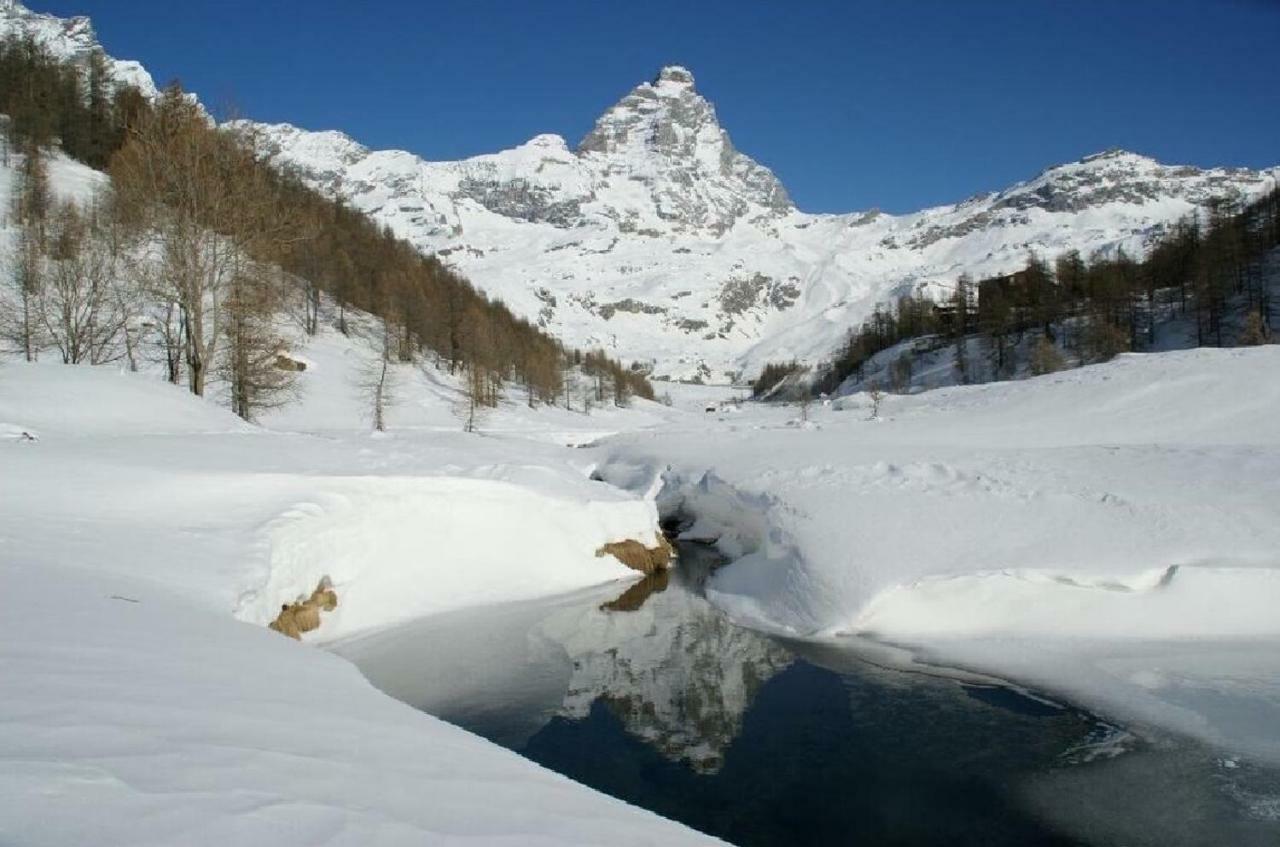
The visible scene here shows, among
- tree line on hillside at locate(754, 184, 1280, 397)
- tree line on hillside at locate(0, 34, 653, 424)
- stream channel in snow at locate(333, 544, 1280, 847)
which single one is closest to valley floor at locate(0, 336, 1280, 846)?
stream channel in snow at locate(333, 544, 1280, 847)

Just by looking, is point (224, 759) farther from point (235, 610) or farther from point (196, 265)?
point (196, 265)

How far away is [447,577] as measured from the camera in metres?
15.1

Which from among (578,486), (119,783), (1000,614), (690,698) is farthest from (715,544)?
(119,783)

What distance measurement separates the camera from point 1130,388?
31.1 metres

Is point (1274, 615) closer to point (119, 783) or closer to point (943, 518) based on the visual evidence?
point (943, 518)

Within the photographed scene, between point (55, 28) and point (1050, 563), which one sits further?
point (55, 28)

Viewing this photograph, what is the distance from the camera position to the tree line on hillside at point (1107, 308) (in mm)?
62500

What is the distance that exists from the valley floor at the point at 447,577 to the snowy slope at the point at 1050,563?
6cm

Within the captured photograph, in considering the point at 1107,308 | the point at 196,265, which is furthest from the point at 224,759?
the point at 1107,308

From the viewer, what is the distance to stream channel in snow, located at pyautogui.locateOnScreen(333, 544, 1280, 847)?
7.34 meters

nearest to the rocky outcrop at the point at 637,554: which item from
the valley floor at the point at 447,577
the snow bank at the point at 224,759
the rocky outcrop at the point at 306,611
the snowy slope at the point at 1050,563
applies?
the valley floor at the point at 447,577

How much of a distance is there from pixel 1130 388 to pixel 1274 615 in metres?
22.4

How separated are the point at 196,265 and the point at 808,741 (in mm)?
20060

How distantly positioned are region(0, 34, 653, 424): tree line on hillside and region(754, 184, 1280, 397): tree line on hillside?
4894 cm
